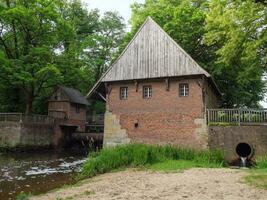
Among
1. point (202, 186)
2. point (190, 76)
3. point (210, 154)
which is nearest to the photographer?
point (202, 186)

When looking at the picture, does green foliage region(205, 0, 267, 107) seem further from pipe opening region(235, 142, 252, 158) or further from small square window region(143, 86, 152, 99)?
small square window region(143, 86, 152, 99)

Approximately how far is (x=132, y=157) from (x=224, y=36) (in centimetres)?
983

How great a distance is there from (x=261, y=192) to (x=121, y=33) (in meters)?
40.8

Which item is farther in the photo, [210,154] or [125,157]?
[210,154]

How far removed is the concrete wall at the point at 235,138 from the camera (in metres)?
18.6

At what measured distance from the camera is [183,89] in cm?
2170

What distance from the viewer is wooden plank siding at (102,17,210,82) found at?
852 inches

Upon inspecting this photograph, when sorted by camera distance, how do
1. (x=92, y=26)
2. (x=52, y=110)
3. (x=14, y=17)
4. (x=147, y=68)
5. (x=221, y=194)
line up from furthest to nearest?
(x=92, y=26), (x=52, y=110), (x=14, y=17), (x=147, y=68), (x=221, y=194)

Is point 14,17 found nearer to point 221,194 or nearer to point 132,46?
point 132,46

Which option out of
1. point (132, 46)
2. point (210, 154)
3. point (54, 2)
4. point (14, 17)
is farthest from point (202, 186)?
point (54, 2)

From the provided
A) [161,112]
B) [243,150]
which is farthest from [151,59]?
[243,150]

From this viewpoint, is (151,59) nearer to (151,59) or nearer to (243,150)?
(151,59)

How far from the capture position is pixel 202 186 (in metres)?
9.13

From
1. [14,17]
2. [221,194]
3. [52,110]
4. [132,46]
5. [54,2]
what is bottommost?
[221,194]
